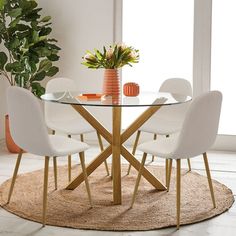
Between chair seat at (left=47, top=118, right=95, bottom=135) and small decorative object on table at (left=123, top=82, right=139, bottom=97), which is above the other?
small decorative object on table at (left=123, top=82, right=139, bottom=97)

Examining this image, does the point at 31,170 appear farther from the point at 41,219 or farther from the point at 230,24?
the point at 230,24

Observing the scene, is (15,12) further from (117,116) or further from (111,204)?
(111,204)

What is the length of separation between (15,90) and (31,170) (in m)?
1.61

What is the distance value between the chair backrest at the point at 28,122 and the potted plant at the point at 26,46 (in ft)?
6.22

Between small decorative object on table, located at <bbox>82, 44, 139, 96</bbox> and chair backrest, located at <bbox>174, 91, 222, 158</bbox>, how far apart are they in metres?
0.85

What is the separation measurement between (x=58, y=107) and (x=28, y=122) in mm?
1188

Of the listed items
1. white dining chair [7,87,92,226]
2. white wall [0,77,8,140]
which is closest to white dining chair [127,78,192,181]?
white dining chair [7,87,92,226]

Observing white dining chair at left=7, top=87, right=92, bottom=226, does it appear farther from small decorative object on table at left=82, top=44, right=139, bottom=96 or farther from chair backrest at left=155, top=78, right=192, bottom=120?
chair backrest at left=155, top=78, right=192, bottom=120

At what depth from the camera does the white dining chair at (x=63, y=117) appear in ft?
15.3

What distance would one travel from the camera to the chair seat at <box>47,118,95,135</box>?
4641mm

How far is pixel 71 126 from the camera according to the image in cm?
472

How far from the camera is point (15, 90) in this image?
11.9 ft

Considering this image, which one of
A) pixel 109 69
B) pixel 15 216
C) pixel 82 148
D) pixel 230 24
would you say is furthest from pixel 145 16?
pixel 15 216

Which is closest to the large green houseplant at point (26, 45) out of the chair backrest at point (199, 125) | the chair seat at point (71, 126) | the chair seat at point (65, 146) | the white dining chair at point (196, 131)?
the chair seat at point (71, 126)
